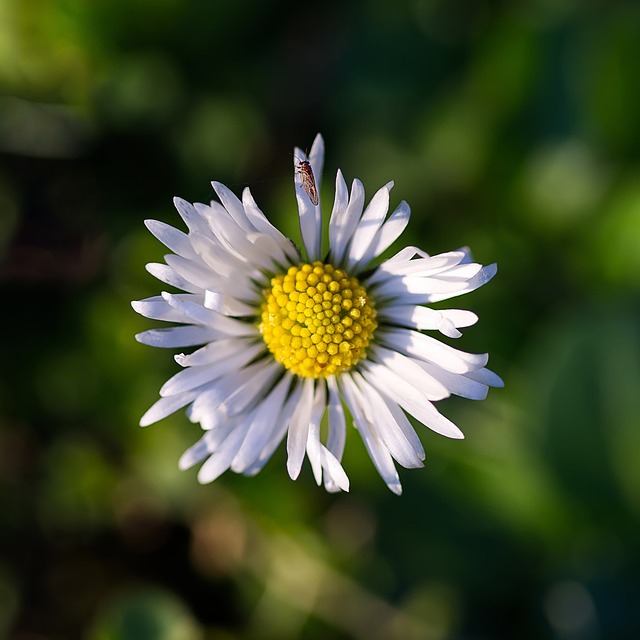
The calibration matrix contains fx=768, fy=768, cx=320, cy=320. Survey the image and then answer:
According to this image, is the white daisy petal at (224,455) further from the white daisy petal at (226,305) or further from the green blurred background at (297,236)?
the green blurred background at (297,236)

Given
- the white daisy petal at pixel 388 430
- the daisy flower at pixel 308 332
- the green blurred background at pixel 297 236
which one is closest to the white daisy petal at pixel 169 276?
the daisy flower at pixel 308 332

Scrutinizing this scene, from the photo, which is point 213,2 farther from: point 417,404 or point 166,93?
point 417,404

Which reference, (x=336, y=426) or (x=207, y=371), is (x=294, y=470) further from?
(x=207, y=371)

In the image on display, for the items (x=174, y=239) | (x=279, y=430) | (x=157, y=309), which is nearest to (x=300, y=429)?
(x=279, y=430)

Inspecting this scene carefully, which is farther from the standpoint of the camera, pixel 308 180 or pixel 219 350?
pixel 219 350

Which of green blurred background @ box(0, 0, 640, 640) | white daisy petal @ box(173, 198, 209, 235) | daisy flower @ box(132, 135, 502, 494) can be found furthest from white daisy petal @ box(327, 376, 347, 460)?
green blurred background @ box(0, 0, 640, 640)

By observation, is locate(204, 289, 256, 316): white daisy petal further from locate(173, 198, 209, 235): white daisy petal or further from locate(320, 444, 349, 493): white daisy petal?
locate(320, 444, 349, 493): white daisy petal
